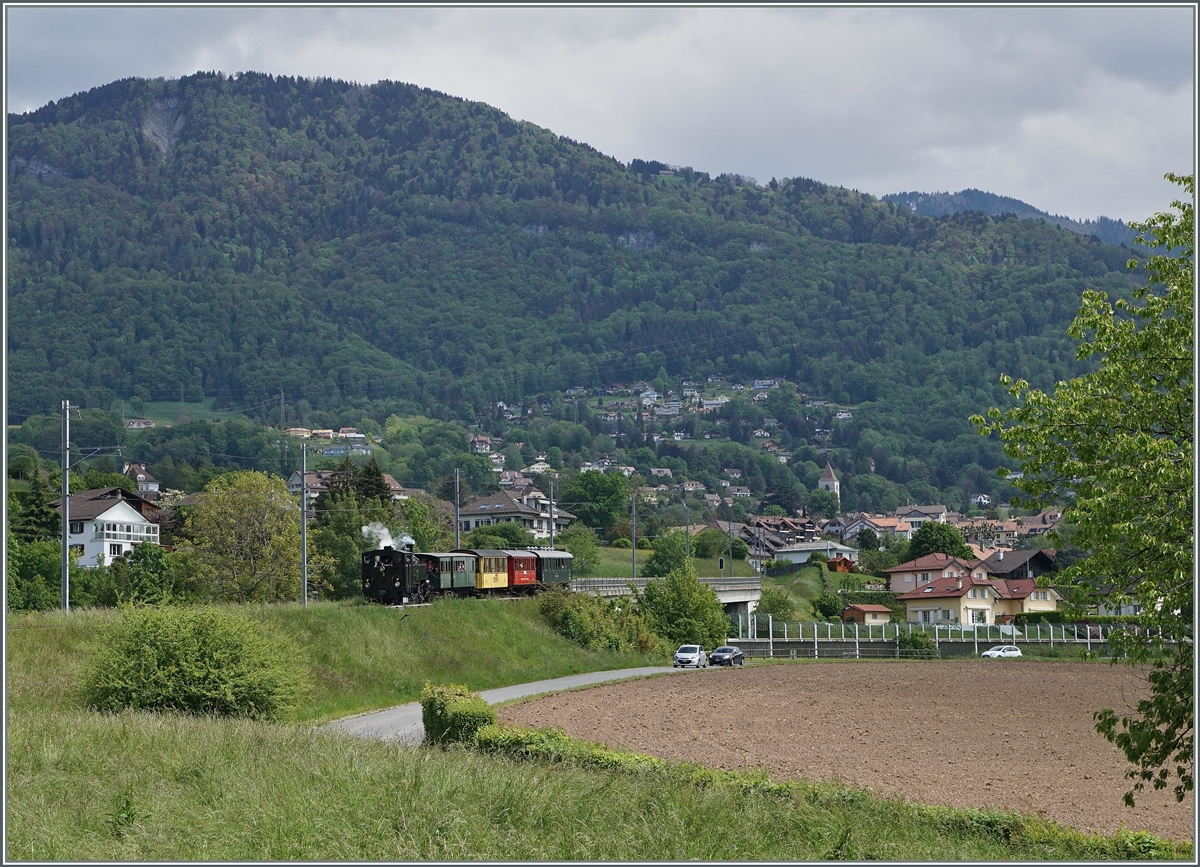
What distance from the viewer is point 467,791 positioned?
14875mm

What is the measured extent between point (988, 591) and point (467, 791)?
88.9 m

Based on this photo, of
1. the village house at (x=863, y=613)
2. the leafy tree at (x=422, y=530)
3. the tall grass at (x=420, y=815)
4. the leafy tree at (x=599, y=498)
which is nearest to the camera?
the tall grass at (x=420, y=815)

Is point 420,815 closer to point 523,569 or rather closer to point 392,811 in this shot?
point 392,811

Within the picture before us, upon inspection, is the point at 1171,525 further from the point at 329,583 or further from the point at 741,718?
the point at 329,583

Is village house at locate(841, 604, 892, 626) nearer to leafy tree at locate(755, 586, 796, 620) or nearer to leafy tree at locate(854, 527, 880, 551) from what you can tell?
leafy tree at locate(755, 586, 796, 620)

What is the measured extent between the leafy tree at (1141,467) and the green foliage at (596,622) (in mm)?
40557

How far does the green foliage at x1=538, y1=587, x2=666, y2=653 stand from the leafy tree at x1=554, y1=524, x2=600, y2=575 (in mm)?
22610

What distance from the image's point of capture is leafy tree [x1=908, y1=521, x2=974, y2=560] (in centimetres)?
11188

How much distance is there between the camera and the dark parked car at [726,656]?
198ft

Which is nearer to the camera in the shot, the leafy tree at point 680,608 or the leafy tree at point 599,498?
the leafy tree at point 680,608

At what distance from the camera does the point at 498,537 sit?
89.4 m

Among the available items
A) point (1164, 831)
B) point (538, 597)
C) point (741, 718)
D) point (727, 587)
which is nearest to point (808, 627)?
point (727, 587)

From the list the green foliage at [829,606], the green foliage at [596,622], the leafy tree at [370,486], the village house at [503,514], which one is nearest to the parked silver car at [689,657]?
the green foliage at [596,622]

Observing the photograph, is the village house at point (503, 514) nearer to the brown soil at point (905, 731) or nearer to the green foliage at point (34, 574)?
the green foliage at point (34, 574)
